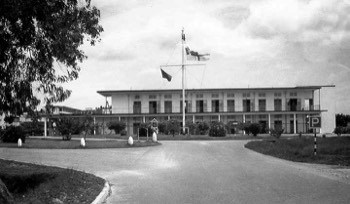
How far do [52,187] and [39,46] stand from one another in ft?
12.2

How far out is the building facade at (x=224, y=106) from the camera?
60.8 m

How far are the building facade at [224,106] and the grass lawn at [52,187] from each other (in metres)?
47.2

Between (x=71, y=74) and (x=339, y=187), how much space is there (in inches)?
320

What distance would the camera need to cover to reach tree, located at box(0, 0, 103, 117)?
1040 cm

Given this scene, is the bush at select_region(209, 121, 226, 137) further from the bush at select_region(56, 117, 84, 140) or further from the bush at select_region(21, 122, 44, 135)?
the bush at select_region(21, 122, 44, 135)

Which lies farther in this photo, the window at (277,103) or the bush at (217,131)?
the window at (277,103)

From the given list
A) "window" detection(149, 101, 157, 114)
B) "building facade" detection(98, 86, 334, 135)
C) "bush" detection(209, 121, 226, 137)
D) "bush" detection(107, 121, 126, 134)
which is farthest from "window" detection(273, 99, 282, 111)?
"bush" detection(107, 121, 126, 134)

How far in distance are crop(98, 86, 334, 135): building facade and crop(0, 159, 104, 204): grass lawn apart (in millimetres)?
47177

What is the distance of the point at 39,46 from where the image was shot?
36.7ft

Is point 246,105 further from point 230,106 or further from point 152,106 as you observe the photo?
point 152,106

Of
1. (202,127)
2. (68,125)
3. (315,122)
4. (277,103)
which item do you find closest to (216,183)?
(315,122)

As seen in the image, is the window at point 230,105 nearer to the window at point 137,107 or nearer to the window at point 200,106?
the window at point 200,106

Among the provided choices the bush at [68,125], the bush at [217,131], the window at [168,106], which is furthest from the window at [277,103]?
the bush at [68,125]

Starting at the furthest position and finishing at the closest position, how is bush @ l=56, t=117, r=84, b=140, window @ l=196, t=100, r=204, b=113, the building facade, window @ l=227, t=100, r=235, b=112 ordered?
window @ l=196, t=100, r=204, b=113
window @ l=227, t=100, r=235, b=112
the building facade
bush @ l=56, t=117, r=84, b=140
